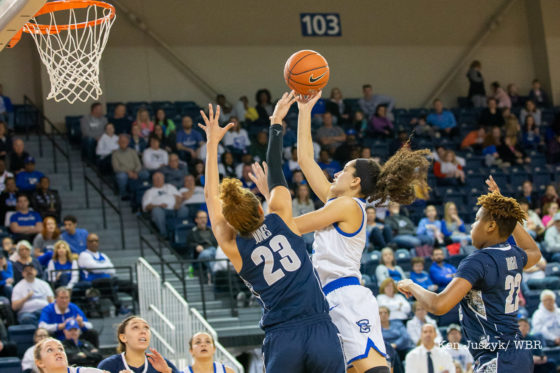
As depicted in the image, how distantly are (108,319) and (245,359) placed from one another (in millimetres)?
2581

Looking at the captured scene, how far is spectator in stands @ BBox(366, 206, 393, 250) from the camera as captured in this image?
509 inches

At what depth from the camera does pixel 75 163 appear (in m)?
15.0

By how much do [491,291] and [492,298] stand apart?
0.15ft

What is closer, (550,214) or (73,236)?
(73,236)

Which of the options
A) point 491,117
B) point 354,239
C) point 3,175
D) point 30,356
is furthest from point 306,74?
point 491,117

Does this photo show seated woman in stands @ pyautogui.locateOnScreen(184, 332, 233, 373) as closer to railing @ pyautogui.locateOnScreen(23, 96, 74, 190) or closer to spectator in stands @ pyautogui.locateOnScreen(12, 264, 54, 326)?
spectator in stands @ pyautogui.locateOnScreen(12, 264, 54, 326)

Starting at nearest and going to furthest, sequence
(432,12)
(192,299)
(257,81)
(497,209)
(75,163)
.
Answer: (497,209)
(192,299)
(75,163)
(257,81)
(432,12)

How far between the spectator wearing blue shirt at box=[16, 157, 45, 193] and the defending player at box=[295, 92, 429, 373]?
343 inches

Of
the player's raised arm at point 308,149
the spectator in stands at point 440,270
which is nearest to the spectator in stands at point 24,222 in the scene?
the spectator in stands at point 440,270

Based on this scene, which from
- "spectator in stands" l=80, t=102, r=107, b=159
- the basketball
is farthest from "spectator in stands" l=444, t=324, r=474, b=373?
"spectator in stands" l=80, t=102, r=107, b=159

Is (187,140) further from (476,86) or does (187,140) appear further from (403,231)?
(476,86)

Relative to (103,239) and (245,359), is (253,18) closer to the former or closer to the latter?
(103,239)

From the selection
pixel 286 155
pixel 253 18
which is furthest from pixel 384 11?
pixel 286 155

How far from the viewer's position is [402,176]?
5152 millimetres
